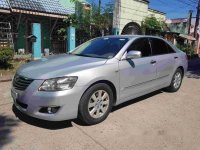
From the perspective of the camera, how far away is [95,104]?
4633mm

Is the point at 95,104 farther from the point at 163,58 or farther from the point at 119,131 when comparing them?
the point at 163,58

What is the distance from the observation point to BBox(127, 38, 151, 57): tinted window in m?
5.61

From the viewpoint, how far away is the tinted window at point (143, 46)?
561 centimetres

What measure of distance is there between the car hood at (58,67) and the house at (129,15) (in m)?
12.6

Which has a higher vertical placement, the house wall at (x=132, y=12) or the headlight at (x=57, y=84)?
the house wall at (x=132, y=12)

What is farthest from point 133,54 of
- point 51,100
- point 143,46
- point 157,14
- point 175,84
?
point 157,14

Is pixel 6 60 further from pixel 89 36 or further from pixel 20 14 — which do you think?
pixel 89 36

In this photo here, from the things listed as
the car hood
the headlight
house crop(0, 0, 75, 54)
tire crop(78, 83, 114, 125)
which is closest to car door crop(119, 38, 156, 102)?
tire crop(78, 83, 114, 125)

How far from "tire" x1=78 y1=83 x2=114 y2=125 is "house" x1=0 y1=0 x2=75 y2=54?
8.97 meters

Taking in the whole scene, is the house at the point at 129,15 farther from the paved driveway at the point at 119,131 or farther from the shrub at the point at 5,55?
the paved driveway at the point at 119,131

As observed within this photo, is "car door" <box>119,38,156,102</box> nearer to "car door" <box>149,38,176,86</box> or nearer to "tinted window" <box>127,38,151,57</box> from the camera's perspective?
"tinted window" <box>127,38,151,57</box>

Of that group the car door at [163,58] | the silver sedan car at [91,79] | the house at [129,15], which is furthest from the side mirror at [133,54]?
the house at [129,15]

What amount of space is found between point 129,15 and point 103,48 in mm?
14358

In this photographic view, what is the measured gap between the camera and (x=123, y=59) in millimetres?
5156
